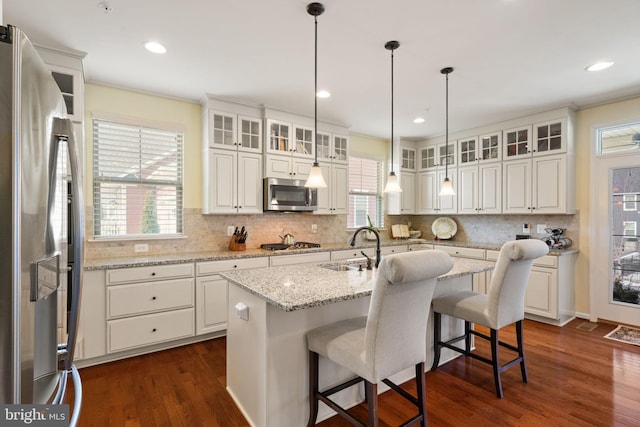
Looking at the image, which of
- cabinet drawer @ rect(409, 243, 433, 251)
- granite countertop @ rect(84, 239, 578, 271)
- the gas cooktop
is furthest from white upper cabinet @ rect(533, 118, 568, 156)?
the gas cooktop

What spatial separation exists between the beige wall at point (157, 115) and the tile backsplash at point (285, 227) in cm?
32

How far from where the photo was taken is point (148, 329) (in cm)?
308

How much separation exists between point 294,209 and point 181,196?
4.39 feet

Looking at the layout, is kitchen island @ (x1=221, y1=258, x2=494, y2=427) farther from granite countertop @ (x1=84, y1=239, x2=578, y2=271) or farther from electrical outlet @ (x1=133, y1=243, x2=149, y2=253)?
electrical outlet @ (x1=133, y1=243, x2=149, y2=253)

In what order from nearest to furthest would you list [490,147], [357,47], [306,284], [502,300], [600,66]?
1. [306,284]
2. [502,300]
3. [357,47]
4. [600,66]
5. [490,147]

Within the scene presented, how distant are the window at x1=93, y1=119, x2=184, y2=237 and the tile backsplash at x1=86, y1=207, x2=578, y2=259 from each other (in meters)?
0.13

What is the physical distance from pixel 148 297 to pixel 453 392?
106 inches

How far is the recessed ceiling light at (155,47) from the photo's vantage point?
254 centimetres

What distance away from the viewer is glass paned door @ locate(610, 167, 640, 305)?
12.3ft

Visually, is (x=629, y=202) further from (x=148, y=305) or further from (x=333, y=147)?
(x=148, y=305)

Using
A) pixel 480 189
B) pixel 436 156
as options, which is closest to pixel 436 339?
pixel 480 189

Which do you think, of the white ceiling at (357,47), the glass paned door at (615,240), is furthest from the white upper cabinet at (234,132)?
the glass paned door at (615,240)

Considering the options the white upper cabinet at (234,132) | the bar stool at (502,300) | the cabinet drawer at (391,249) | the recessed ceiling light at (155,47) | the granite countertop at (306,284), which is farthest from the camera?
the cabinet drawer at (391,249)

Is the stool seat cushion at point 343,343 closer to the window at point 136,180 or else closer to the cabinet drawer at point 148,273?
the cabinet drawer at point 148,273
